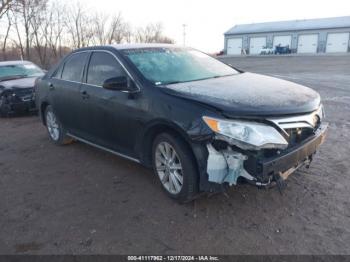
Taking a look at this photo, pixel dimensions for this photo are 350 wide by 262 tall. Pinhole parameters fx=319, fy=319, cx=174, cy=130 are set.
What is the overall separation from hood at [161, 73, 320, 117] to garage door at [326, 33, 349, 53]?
59272 millimetres

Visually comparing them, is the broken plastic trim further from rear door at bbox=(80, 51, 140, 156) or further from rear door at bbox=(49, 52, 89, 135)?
rear door at bbox=(49, 52, 89, 135)

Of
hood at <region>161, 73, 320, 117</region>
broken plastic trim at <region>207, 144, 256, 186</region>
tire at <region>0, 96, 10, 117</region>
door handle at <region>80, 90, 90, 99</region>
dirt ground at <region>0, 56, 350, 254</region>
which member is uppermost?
hood at <region>161, 73, 320, 117</region>

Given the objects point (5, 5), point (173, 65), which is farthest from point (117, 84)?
point (5, 5)

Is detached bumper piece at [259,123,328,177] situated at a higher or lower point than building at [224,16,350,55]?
lower

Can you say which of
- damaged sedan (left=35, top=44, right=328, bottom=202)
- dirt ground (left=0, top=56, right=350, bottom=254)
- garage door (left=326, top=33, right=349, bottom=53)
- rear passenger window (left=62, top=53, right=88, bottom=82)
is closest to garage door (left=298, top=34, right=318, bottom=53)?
garage door (left=326, top=33, right=349, bottom=53)

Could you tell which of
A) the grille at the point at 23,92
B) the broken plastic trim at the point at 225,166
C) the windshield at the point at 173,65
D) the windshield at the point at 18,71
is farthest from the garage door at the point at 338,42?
the broken plastic trim at the point at 225,166

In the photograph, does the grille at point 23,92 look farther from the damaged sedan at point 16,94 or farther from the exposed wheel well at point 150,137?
the exposed wheel well at point 150,137

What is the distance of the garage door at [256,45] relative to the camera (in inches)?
2464

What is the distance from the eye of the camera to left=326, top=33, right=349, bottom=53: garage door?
54581mm

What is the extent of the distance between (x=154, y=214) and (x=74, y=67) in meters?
2.99

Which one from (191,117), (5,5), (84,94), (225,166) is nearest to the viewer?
(225,166)

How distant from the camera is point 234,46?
66.1 m

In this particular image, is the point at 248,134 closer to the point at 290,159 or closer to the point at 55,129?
the point at 290,159

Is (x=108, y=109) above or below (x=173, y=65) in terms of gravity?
below
